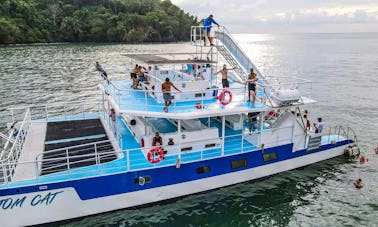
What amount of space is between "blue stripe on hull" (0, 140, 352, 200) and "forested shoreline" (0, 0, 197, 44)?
105m

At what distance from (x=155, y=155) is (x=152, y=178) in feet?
3.52

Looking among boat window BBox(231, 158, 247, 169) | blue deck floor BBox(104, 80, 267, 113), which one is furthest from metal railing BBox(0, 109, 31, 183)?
boat window BBox(231, 158, 247, 169)

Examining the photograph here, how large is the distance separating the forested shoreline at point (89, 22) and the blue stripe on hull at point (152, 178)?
10502 cm

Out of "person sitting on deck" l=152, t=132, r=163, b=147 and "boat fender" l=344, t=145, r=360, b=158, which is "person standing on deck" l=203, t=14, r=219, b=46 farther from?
"boat fender" l=344, t=145, r=360, b=158

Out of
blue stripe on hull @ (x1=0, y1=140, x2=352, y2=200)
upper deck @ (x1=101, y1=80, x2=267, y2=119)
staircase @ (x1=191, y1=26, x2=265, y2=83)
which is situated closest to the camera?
blue stripe on hull @ (x1=0, y1=140, x2=352, y2=200)

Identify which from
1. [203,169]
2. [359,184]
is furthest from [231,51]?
[359,184]

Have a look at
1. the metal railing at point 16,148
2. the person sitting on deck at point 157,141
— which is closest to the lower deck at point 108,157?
the metal railing at point 16,148

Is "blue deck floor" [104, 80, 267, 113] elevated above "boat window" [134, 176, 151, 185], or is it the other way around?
"blue deck floor" [104, 80, 267, 113]

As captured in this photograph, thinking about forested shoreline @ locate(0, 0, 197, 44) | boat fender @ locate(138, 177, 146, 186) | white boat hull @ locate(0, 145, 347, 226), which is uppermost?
forested shoreline @ locate(0, 0, 197, 44)

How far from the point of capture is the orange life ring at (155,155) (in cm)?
1280

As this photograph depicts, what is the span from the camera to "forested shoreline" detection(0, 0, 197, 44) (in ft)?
356

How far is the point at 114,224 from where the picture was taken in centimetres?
1273

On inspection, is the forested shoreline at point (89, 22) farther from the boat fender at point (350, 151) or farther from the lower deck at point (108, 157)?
the boat fender at point (350, 151)

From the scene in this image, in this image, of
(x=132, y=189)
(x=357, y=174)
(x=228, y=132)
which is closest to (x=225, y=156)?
(x=228, y=132)
